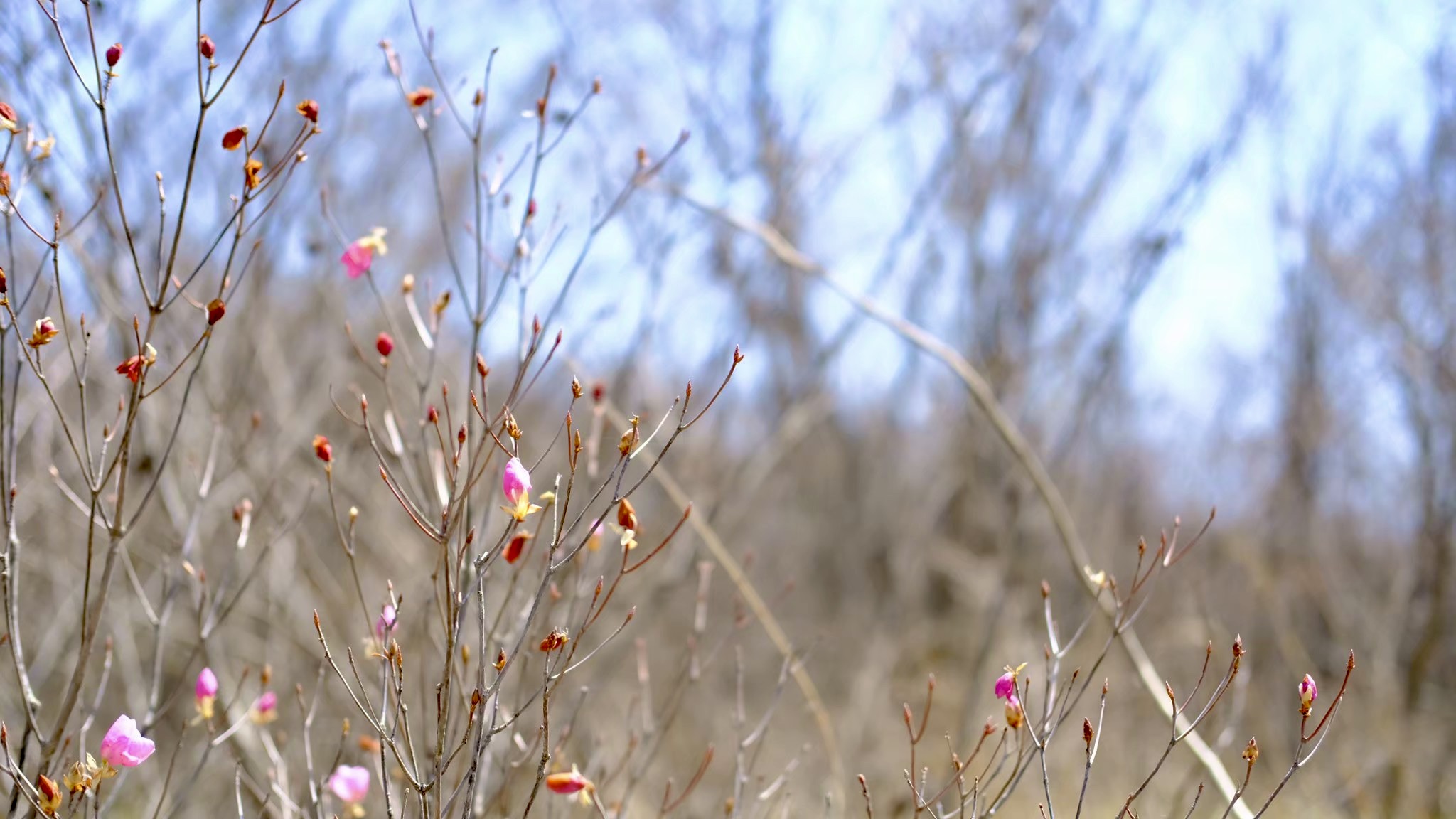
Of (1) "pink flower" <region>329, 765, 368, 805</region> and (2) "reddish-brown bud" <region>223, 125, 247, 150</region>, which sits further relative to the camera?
(1) "pink flower" <region>329, 765, 368, 805</region>

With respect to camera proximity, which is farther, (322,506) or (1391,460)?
(1391,460)

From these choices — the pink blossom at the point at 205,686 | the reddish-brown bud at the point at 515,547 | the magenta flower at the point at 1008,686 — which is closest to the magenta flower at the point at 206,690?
the pink blossom at the point at 205,686

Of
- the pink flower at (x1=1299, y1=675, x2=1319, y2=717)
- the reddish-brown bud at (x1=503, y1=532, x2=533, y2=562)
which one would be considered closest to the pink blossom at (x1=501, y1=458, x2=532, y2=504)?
the reddish-brown bud at (x1=503, y1=532, x2=533, y2=562)

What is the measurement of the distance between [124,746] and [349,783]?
0.40 metres

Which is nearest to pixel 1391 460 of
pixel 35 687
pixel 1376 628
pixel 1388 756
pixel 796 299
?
pixel 1376 628

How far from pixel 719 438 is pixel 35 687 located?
8.82 ft

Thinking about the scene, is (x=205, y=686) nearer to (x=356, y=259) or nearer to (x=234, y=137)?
(x=356, y=259)

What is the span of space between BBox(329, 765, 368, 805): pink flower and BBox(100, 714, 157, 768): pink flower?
34 cm

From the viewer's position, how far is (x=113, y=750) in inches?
53.2

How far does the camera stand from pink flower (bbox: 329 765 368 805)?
1658mm

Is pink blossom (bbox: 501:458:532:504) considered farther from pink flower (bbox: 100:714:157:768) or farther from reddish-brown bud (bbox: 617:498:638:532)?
pink flower (bbox: 100:714:157:768)

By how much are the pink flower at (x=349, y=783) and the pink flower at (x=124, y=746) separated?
0.34m

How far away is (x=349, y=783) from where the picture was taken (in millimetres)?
1681

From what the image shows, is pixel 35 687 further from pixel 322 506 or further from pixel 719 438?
pixel 719 438
